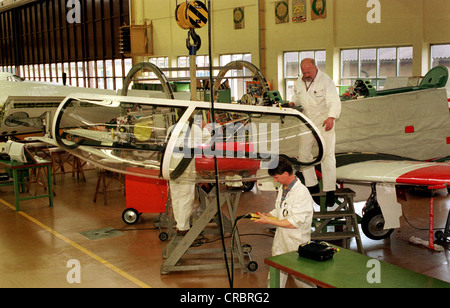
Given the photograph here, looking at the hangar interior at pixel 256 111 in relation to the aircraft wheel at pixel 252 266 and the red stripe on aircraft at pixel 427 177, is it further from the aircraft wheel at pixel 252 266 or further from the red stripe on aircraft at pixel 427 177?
the red stripe on aircraft at pixel 427 177

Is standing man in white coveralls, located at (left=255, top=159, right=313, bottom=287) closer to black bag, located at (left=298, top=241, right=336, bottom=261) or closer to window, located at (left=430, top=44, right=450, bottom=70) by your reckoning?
black bag, located at (left=298, top=241, right=336, bottom=261)

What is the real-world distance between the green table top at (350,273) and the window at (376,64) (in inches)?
434

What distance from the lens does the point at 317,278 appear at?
12.8ft

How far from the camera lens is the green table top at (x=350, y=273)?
3822mm

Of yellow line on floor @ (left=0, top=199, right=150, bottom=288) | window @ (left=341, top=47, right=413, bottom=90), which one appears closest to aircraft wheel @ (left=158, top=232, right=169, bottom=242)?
yellow line on floor @ (left=0, top=199, right=150, bottom=288)

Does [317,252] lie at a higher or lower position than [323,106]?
lower

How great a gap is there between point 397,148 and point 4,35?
3768cm

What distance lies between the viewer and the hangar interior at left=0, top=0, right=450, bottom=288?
648 cm

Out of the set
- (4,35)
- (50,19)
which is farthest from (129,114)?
(4,35)

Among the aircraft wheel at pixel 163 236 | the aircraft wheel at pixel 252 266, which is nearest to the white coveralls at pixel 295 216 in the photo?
the aircraft wheel at pixel 252 266

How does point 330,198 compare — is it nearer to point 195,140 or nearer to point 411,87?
point 195,140

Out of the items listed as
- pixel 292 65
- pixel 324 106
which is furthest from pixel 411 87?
pixel 292 65

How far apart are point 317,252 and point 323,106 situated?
3.02 metres

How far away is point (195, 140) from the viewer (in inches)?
222
